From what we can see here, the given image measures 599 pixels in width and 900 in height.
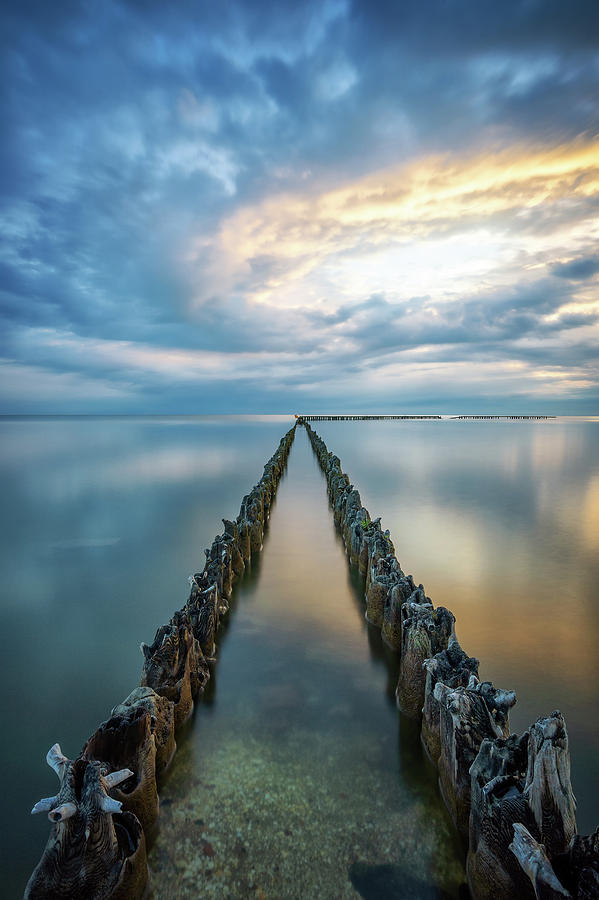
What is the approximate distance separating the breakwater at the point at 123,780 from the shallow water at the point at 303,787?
262mm

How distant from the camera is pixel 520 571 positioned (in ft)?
28.1

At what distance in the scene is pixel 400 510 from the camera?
1382 centimetres

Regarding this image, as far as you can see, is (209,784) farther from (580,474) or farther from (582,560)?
(580,474)

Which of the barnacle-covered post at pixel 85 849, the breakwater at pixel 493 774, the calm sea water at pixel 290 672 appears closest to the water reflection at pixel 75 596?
the calm sea water at pixel 290 672

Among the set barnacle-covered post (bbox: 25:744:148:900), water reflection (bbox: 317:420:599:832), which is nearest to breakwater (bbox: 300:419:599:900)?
water reflection (bbox: 317:420:599:832)

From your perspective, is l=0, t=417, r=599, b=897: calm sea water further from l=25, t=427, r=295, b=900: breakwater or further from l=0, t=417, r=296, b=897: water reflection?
l=25, t=427, r=295, b=900: breakwater

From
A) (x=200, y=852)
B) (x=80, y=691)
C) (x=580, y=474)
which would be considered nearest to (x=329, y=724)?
(x=200, y=852)

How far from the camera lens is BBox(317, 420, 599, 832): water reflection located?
454 cm

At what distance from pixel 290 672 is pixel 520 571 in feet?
19.5

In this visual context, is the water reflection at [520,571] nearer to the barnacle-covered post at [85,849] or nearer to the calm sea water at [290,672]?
the calm sea water at [290,672]

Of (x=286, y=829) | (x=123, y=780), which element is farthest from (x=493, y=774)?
(x=123, y=780)

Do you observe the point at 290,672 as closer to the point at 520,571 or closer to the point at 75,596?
the point at 75,596

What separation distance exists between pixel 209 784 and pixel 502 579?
6.68m

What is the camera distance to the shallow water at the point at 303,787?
2.60 metres
